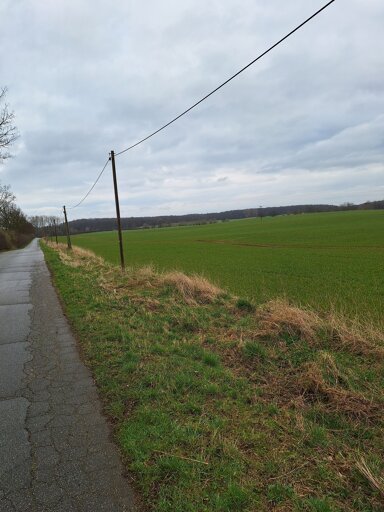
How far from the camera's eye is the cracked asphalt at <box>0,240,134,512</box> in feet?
8.73

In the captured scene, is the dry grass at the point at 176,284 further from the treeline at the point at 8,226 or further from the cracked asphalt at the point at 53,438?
the treeline at the point at 8,226

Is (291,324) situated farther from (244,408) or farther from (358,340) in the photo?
(244,408)

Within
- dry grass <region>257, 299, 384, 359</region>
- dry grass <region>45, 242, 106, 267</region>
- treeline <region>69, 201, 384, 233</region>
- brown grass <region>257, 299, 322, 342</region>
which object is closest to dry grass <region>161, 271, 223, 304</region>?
dry grass <region>257, 299, 384, 359</region>

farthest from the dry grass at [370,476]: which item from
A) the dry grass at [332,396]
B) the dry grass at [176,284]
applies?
the dry grass at [176,284]

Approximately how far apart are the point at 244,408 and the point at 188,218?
195 meters

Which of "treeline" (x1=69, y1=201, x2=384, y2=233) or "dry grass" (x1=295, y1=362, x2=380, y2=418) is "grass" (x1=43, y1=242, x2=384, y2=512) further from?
"treeline" (x1=69, y1=201, x2=384, y2=233)

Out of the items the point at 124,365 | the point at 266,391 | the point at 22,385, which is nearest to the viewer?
the point at 266,391

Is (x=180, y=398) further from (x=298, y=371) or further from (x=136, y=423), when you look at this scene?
(x=298, y=371)

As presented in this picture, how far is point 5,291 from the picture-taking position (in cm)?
Answer: 1324

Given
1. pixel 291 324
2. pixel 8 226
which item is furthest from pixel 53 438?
pixel 8 226

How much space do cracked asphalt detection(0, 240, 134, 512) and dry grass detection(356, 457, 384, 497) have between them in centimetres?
181

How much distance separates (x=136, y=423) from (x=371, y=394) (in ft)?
8.80

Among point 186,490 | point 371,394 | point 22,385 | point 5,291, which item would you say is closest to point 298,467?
point 186,490

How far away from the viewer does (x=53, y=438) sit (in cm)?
345
